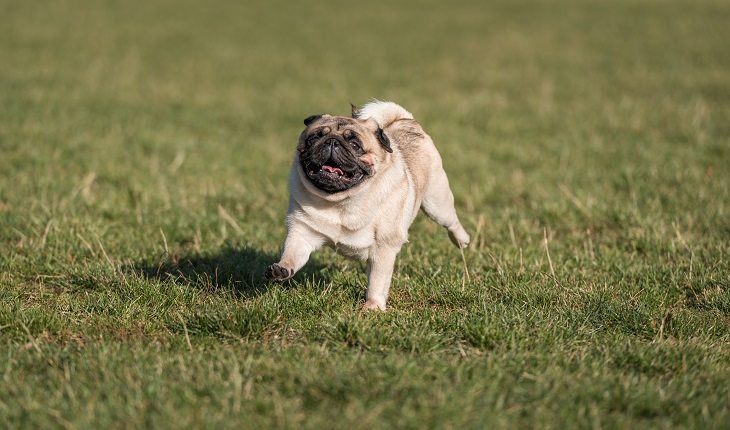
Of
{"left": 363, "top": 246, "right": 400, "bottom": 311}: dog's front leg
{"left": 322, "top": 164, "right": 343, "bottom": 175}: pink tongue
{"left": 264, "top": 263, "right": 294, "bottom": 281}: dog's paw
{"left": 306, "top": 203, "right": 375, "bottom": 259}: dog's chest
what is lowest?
{"left": 363, "top": 246, "right": 400, "bottom": 311}: dog's front leg

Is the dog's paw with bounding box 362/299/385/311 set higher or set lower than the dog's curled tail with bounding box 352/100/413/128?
lower

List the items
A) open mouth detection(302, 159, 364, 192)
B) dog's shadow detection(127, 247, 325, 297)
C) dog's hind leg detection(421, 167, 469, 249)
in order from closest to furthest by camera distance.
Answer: open mouth detection(302, 159, 364, 192) → dog's shadow detection(127, 247, 325, 297) → dog's hind leg detection(421, 167, 469, 249)

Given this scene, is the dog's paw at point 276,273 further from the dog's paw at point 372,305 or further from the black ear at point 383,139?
the black ear at point 383,139

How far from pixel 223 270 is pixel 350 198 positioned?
52.5 inches

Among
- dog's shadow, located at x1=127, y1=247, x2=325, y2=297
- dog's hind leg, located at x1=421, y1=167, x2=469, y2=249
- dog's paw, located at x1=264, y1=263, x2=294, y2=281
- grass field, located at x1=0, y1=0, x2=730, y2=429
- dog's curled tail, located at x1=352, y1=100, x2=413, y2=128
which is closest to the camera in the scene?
grass field, located at x1=0, y1=0, x2=730, y2=429

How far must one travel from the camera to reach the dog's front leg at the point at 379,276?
548 cm

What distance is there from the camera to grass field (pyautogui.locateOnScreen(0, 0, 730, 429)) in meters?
4.09

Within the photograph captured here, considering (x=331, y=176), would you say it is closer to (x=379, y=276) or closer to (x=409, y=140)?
(x=379, y=276)

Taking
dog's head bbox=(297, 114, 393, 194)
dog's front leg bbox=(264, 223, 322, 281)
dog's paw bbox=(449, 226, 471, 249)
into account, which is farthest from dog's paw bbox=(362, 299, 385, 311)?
dog's paw bbox=(449, 226, 471, 249)

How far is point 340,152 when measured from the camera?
5172 mm

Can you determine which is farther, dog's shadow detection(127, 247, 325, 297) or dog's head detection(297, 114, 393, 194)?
dog's shadow detection(127, 247, 325, 297)

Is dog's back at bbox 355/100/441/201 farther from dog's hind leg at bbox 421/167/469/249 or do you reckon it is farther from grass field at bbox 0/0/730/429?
grass field at bbox 0/0/730/429

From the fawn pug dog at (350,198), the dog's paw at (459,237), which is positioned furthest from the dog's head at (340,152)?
the dog's paw at (459,237)

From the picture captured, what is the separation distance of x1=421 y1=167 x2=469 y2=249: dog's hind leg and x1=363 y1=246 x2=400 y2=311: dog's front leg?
3.26 ft
